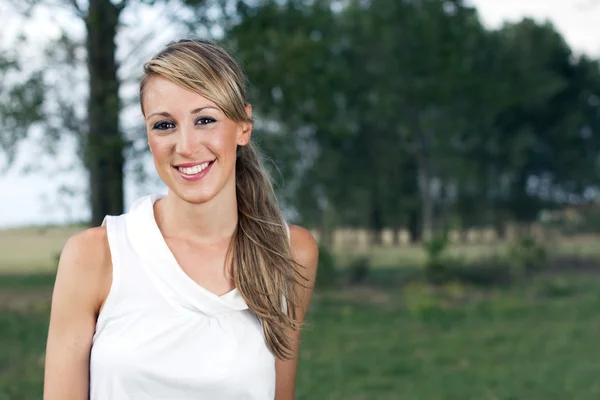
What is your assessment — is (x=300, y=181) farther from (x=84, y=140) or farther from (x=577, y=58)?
(x=84, y=140)

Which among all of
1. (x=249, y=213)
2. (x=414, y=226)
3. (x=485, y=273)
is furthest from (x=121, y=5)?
(x=414, y=226)

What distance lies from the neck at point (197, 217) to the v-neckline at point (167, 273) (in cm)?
8

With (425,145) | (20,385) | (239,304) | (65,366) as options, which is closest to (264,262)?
(239,304)

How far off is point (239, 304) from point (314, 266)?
361 mm

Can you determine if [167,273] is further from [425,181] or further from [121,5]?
[425,181]

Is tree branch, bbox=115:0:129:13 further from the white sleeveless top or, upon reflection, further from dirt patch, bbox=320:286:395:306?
the white sleeveless top

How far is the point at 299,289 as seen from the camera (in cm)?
261

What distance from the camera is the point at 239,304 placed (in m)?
2.40

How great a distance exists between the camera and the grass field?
8.41m

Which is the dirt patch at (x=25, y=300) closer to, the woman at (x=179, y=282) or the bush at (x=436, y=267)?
the bush at (x=436, y=267)

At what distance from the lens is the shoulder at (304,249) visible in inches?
103

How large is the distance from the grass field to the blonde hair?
3.13 metres

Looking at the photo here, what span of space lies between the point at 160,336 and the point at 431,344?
29.3 ft

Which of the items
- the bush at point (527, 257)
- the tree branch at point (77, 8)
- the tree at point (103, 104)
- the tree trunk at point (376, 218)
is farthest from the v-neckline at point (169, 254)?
the tree trunk at point (376, 218)
